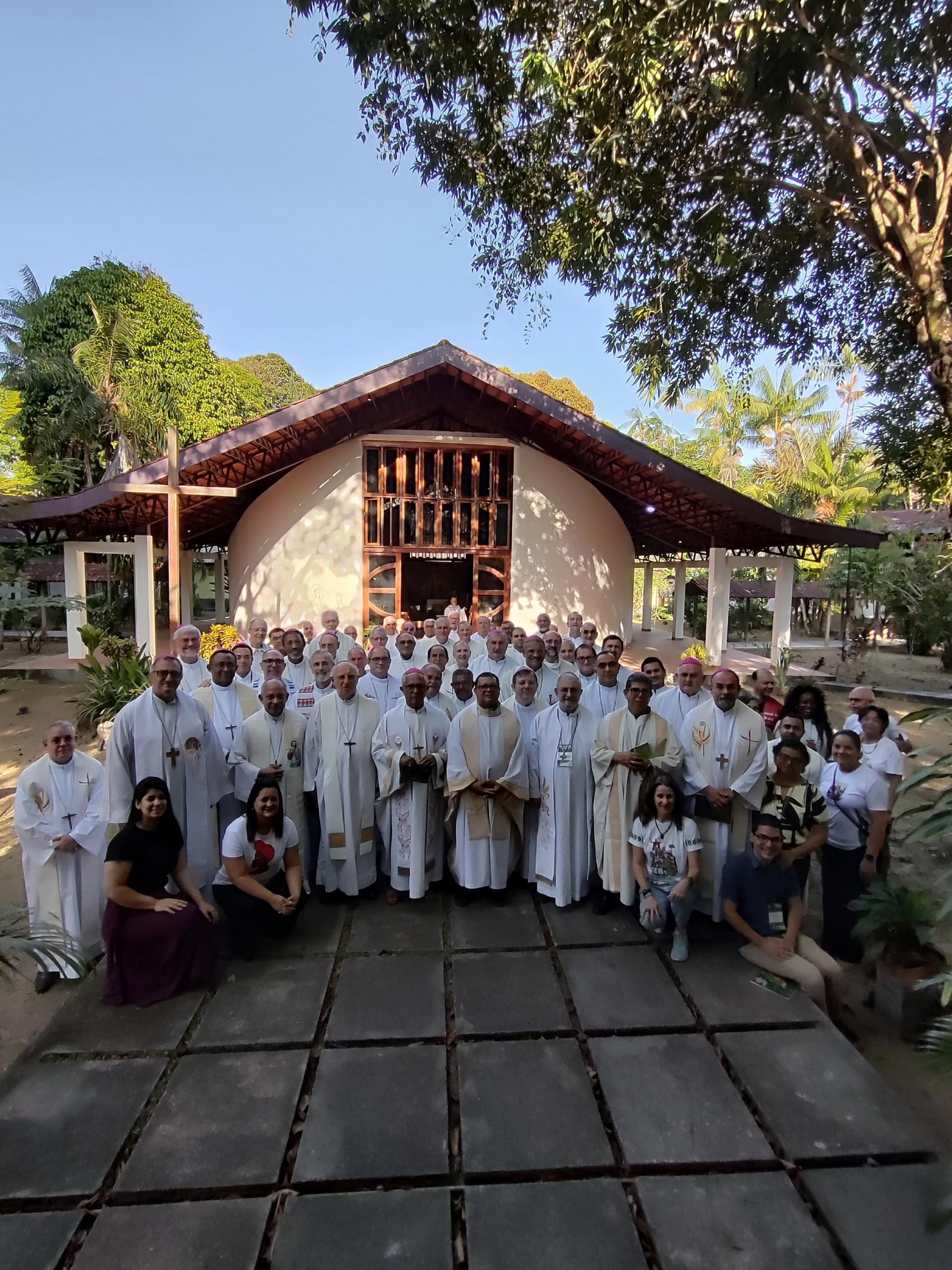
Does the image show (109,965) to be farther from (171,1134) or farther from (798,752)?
(798,752)

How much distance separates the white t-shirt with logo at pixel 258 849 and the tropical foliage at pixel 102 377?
19196 mm

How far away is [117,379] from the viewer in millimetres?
21688

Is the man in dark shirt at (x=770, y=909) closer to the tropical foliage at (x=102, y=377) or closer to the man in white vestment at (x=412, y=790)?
the man in white vestment at (x=412, y=790)

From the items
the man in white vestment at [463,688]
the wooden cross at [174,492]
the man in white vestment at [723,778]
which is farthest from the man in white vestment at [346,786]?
the wooden cross at [174,492]

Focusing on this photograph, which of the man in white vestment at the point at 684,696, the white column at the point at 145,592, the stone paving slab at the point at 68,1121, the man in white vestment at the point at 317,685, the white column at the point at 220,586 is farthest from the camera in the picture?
the white column at the point at 220,586

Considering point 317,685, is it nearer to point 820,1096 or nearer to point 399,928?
point 399,928

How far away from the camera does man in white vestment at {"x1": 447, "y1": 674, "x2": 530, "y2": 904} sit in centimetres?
471

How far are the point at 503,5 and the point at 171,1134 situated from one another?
9703 mm

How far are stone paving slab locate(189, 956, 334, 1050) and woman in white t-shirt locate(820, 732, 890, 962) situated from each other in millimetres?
3058

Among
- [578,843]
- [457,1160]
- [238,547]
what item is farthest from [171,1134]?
[238,547]

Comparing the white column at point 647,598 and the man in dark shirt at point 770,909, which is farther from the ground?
the white column at point 647,598

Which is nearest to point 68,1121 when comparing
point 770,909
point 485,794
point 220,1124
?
point 220,1124

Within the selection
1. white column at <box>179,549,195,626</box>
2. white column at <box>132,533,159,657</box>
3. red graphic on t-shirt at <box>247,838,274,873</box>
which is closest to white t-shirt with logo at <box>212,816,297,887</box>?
red graphic on t-shirt at <box>247,838,274,873</box>

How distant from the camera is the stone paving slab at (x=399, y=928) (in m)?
4.15
